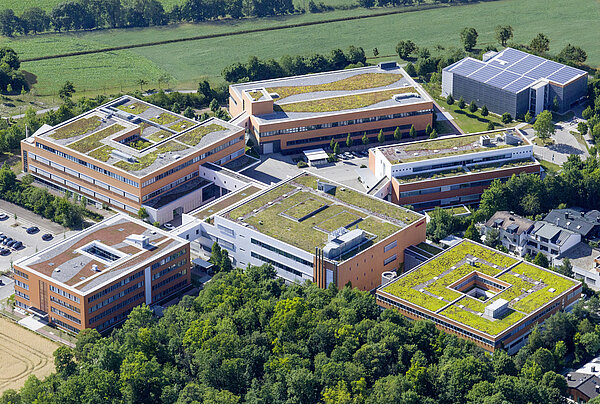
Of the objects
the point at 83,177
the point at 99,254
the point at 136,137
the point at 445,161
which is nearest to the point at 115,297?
the point at 99,254

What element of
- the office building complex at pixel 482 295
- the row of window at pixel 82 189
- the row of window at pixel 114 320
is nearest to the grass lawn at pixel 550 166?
the office building complex at pixel 482 295

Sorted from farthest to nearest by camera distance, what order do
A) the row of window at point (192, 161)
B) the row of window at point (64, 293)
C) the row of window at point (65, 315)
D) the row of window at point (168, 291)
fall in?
the row of window at point (192, 161), the row of window at point (168, 291), the row of window at point (65, 315), the row of window at point (64, 293)

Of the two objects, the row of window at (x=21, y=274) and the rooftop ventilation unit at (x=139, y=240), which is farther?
the rooftop ventilation unit at (x=139, y=240)

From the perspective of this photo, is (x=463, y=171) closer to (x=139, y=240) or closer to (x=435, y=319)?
(x=435, y=319)

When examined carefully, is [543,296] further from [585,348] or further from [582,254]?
[582,254]

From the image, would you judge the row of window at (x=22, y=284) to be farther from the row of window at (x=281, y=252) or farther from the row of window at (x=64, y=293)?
the row of window at (x=281, y=252)

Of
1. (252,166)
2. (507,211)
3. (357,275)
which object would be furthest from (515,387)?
(252,166)

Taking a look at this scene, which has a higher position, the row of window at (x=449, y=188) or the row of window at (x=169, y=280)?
the row of window at (x=449, y=188)
